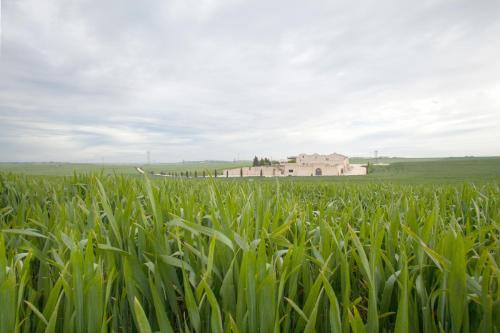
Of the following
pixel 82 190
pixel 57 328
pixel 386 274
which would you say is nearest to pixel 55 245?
pixel 57 328

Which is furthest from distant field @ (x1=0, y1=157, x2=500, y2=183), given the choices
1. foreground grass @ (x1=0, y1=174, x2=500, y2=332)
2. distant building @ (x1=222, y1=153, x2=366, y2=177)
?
distant building @ (x1=222, y1=153, x2=366, y2=177)

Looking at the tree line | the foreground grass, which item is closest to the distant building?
the tree line

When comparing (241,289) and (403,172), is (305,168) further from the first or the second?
(241,289)

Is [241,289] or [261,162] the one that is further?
[261,162]

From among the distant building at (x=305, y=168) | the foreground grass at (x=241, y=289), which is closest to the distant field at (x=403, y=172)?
the foreground grass at (x=241, y=289)

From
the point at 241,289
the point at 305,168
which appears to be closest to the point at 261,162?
the point at 305,168

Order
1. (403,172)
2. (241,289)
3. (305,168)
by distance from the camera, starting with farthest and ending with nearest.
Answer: (305,168), (403,172), (241,289)

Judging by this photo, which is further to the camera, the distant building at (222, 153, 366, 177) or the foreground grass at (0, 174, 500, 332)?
the distant building at (222, 153, 366, 177)

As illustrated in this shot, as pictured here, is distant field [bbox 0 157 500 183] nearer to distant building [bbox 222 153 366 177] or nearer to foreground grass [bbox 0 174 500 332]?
foreground grass [bbox 0 174 500 332]

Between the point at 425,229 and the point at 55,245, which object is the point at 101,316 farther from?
the point at 425,229

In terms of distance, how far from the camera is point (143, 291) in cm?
95

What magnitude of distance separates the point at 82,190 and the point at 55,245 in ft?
8.18

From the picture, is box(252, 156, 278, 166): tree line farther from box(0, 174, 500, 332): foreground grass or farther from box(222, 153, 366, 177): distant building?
box(0, 174, 500, 332): foreground grass

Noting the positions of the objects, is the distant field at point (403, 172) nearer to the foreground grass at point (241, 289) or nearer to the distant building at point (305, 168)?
the foreground grass at point (241, 289)
